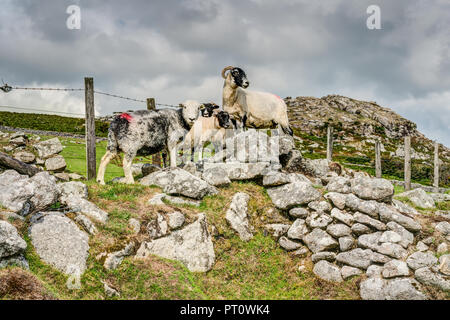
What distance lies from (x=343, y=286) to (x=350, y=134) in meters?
67.2

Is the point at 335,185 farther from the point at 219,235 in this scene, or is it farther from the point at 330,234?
the point at 219,235

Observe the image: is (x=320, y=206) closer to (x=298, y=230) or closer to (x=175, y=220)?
(x=298, y=230)

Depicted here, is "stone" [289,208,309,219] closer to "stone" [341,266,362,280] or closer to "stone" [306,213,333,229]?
"stone" [306,213,333,229]

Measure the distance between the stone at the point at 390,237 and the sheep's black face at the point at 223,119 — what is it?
7746mm

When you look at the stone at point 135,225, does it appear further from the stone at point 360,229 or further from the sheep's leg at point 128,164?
the stone at point 360,229

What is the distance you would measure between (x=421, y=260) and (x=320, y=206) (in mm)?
3214

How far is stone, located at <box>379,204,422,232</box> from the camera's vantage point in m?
10.1

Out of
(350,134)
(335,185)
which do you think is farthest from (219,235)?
(350,134)

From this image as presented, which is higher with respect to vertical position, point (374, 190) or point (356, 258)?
point (374, 190)

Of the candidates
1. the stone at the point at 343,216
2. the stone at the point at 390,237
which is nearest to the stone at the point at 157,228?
the stone at the point at 343,216

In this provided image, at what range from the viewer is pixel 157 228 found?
9.27 m

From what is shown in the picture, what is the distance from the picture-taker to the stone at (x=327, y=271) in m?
9.06

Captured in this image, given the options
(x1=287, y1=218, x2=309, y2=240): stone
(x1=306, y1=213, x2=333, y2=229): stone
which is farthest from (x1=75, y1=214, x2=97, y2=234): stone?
(x1=306, y1=213, x2=333, y2=229): stone

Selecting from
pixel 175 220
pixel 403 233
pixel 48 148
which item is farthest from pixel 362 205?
pixel 48 148
